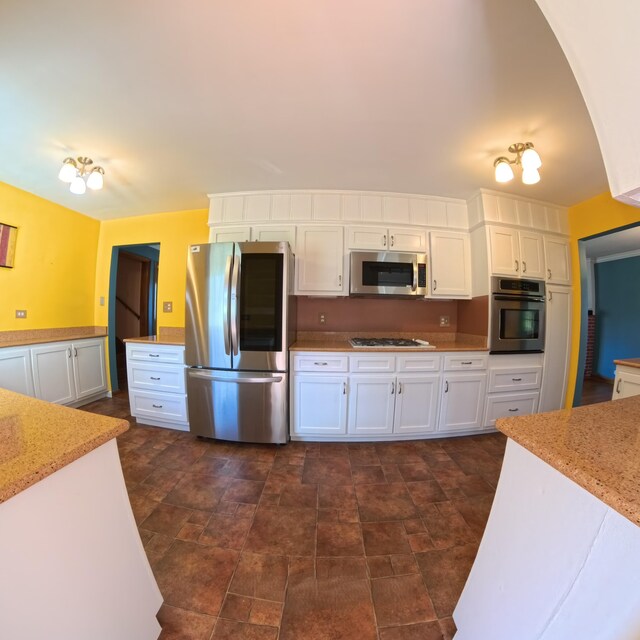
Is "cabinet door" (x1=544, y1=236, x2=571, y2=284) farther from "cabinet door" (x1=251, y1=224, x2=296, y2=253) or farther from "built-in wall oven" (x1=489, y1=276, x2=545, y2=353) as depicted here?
"cabinet door" (x1=251, y1=224, x2=296, y2=253)

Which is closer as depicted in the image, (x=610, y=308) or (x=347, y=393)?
(x=347, y=393)

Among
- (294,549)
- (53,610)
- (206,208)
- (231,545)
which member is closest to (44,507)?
(53,610)

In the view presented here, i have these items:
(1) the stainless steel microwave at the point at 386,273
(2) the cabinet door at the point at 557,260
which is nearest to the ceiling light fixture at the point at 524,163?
(1) the stainless steel microwave at the point at 386,273

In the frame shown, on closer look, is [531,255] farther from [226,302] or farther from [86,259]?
[86,259]

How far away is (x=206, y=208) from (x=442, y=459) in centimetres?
354

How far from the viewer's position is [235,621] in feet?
2.98

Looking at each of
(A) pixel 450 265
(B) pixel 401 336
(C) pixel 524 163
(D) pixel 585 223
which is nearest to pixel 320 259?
(B) pixel 401 336

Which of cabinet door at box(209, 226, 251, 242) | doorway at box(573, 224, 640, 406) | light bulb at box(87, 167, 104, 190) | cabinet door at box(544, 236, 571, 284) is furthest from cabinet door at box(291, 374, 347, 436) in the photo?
doorway at box(573, 224, 640, 406)

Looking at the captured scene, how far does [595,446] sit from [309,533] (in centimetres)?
131

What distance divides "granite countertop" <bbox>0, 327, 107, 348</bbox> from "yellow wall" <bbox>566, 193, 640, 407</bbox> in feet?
18.5

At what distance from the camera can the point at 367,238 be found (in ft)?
7.95

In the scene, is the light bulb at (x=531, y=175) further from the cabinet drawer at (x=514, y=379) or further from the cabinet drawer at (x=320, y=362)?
the cabinet drawer at (x=320, y=362)

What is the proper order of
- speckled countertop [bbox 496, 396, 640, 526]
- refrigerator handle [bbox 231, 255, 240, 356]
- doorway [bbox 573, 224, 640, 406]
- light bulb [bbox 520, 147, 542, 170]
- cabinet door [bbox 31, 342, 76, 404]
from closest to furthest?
speckled countertop [bbox 496, 396, 640, 526] < light bulb [bbox 520, 147, 542, 170] < refrigerator handle [bbox 231, 255, 240, 356] < cabinet door [bbox 31, 342, 76, 404] < doorway [bbox 573, 224, 640, 406]

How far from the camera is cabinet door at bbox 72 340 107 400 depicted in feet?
9.15
